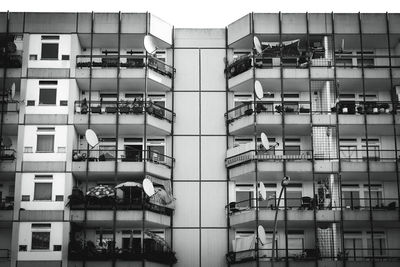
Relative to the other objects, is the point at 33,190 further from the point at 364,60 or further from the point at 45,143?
the point at 364,60

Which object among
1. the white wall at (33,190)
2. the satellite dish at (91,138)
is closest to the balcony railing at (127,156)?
the satellite dish at (91,138)

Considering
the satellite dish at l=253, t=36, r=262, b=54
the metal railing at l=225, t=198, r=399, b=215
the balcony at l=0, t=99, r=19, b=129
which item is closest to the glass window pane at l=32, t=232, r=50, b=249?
the balcony at l=0, t=99, r=19, b=129

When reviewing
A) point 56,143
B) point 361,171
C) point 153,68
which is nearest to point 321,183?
point 361,171

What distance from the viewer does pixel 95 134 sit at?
170 ft

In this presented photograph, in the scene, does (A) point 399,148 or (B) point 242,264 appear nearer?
(B) point 242,264

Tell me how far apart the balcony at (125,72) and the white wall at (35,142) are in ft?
13.0

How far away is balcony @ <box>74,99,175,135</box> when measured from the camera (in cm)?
5238

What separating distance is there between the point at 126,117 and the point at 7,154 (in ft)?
26.9

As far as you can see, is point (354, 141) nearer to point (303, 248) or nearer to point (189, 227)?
point (303, 248)

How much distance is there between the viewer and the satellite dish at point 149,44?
52719 mm

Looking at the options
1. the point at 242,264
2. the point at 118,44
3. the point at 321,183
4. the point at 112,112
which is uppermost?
the point at 118,44

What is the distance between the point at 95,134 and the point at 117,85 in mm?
3855

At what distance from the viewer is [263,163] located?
5159 cm

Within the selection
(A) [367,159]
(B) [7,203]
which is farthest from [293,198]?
(B) [7,203]
